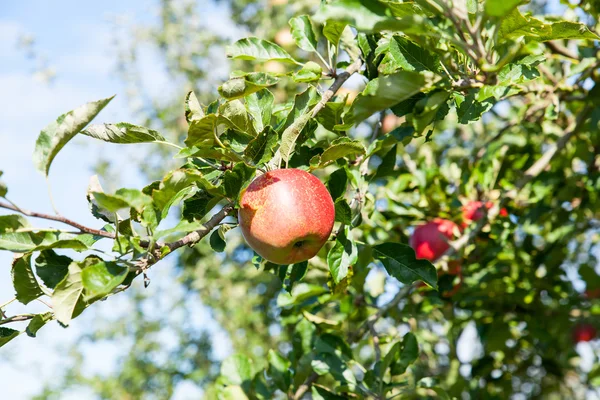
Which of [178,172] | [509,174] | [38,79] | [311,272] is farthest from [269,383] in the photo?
[38,79]

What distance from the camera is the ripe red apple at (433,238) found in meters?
2.46

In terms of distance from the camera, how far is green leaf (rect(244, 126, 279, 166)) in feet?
4.47

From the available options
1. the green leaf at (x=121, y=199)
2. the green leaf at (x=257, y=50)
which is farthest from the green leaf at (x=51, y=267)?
the green leaf at (x=257, y=50)

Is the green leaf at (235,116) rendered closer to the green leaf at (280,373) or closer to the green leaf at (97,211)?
the green leaf at (97,211)

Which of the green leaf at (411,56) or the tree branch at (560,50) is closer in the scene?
the green leaf at (411,56)

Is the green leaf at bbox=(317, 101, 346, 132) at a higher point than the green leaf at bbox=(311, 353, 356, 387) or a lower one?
higher

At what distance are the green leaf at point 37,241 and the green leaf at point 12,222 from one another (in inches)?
1.0

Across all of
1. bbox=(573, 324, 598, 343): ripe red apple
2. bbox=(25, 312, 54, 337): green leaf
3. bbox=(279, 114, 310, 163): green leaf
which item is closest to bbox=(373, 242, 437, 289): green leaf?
bbox=(279, 114, 310, 163): green leaf

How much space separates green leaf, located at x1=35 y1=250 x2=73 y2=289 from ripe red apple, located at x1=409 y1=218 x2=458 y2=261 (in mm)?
1554

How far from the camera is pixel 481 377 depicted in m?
3.27

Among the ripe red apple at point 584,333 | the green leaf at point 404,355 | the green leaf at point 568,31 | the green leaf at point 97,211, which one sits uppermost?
the green leaf at point 568,31

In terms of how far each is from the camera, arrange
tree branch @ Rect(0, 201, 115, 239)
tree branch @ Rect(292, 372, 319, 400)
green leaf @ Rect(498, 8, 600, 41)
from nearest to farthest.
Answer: tree branch @ Rect(0, 201, 115, 239) → green leaf @ Rect(498, 8, 600, 41) → tree branch @ Rect(292, 372, 319, 400)

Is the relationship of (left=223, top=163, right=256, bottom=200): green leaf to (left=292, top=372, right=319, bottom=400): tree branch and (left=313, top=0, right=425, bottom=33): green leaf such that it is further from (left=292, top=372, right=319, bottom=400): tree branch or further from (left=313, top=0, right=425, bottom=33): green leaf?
(left=292, top=372, right=319, bottom=400): tree branch

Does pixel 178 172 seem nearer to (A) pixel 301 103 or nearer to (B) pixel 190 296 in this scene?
(A) pixel 301 103
